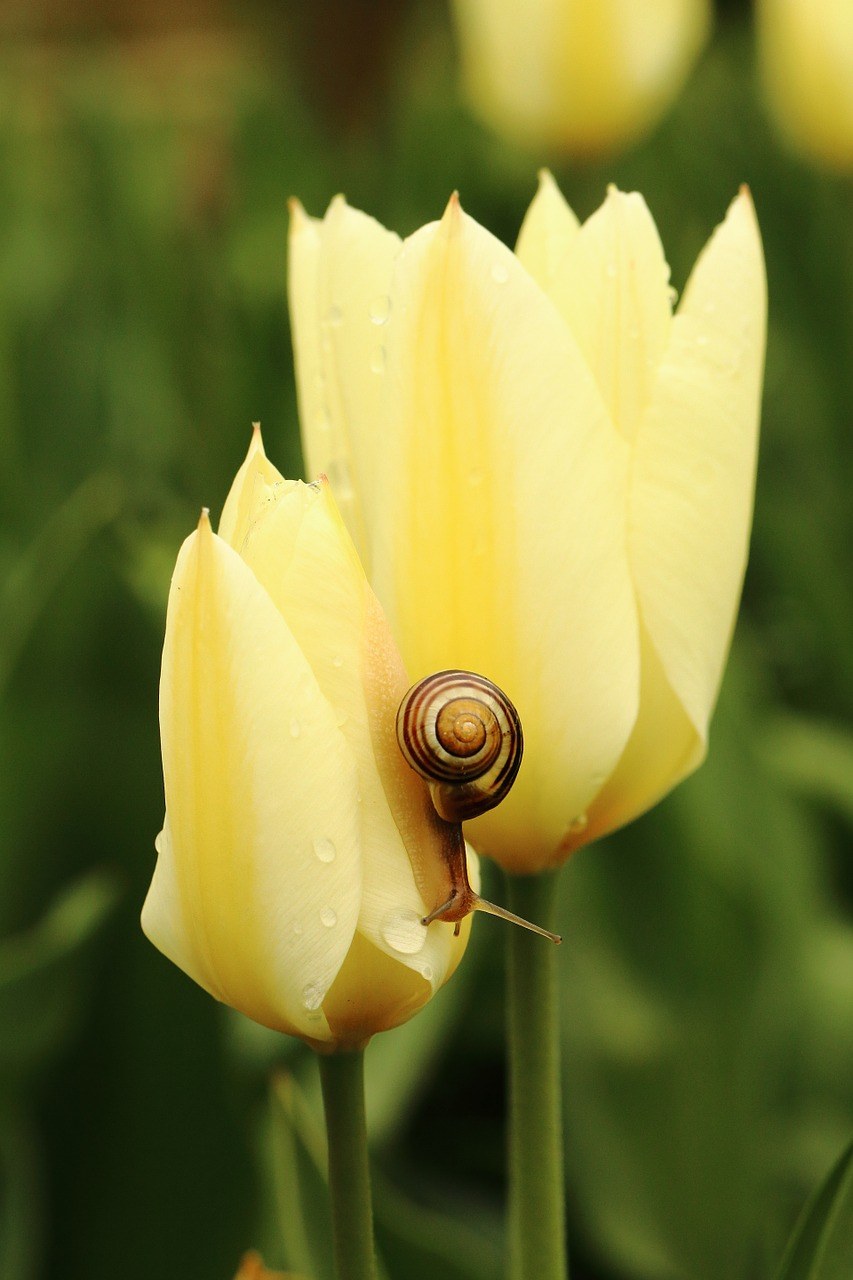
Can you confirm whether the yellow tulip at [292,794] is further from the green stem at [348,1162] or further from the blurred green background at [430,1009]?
the blurred green background at [430,1009]

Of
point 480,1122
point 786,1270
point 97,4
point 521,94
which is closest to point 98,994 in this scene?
point 480,1122

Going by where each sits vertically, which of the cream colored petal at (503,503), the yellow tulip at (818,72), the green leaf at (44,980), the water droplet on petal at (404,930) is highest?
the yellow tulip at (818,72)

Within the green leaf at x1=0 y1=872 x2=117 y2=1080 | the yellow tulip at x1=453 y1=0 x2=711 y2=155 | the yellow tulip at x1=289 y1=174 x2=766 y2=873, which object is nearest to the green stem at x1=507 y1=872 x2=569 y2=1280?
the yellow tulip at x1=289 y1=174 x2=766 y2=873

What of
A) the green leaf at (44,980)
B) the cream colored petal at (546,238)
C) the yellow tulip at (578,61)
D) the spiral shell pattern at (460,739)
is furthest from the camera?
the yellow tulip at (578,61)

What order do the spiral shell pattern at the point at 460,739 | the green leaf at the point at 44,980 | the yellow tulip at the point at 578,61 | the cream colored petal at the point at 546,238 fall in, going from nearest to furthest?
the spiral shell pattern at the point at 460,739, the cream colored petal at the point at 546,238, the green leaf at the point at 44,980, the yellow tulip at the point at 578,61

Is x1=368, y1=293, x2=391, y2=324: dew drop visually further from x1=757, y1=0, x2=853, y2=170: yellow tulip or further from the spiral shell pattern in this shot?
x1=757, y1=0, x2=853, y2=170: yellow tulip

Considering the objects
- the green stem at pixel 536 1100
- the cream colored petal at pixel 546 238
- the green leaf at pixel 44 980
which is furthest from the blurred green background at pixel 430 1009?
the cream colored petal at pixel 546 238

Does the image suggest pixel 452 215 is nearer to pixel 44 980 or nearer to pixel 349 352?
pixel 349 352
